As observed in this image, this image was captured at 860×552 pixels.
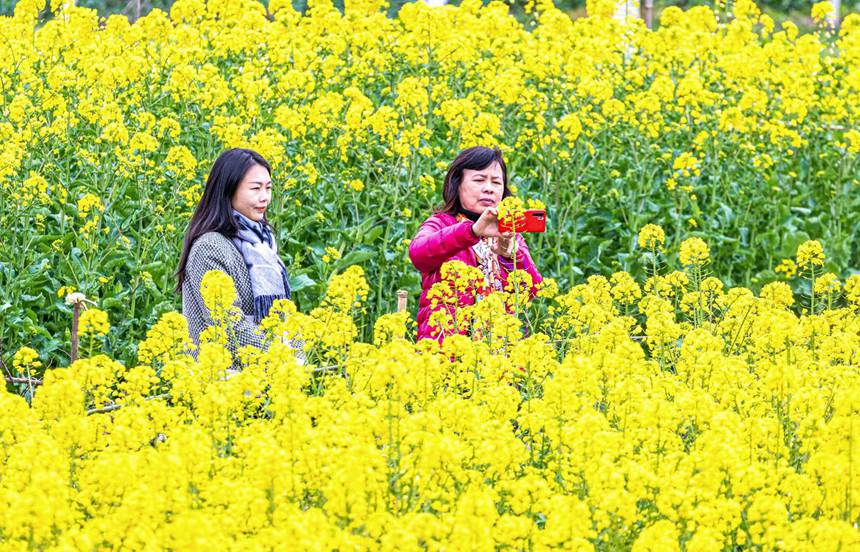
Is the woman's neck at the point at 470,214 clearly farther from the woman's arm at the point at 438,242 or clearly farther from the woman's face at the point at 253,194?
the woman's face at the point at 253,194

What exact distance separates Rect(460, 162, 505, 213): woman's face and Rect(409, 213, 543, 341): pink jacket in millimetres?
111

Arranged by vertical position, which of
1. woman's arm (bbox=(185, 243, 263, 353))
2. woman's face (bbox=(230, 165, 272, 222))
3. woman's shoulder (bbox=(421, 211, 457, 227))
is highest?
woman's face (bbox=(230, 165, 272, 222))

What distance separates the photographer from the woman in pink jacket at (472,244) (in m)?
5.75

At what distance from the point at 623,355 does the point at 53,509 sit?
2146mm

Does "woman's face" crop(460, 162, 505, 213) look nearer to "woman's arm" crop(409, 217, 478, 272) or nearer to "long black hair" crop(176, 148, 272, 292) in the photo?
"woman's arm" crop(409, 217, 478, 272)

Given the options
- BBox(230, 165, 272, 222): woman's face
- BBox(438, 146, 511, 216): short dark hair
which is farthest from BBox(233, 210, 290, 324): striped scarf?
BBox(438, 146, 511, 216): short dark hair

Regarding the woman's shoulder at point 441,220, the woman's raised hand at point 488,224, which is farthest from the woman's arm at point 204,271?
the woman's raised hand at point 488,224

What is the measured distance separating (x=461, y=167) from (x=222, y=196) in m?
0.99

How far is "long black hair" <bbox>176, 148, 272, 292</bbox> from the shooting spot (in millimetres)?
5660

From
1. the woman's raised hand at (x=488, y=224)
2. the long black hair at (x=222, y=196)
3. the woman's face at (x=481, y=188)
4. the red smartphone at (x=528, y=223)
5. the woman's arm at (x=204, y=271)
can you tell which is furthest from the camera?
the woman's face at (x=481, y=188)

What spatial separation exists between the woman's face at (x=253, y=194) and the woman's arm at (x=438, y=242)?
630mm

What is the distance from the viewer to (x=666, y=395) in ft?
15.1

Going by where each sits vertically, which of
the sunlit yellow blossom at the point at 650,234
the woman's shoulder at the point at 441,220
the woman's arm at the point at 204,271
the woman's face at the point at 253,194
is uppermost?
the woman's face at the point at 253,194

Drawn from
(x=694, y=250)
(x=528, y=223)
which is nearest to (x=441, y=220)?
(x=528, y=223)
